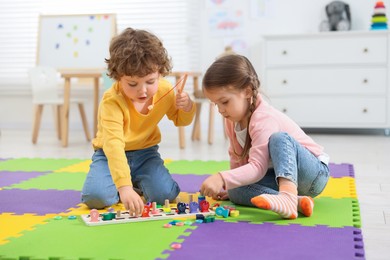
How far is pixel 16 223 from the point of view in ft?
5.04

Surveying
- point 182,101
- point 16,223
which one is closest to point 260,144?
point 182,101

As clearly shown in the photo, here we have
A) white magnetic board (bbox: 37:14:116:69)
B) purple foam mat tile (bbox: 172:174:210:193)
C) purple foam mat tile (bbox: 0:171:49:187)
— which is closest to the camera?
purple foam mat tile (bbox: 172:174:210:193)

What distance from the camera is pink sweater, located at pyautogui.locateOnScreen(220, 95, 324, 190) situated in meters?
1.52

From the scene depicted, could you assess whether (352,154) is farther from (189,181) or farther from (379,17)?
(379,17)

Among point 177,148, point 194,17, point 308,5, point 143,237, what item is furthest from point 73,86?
point 143,237

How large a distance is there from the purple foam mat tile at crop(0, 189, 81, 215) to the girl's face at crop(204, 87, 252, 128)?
0.58 metres

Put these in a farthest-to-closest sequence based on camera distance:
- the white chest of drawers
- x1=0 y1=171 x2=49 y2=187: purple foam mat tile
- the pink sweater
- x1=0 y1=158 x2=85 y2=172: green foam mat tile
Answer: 1. the white chest of drawers
2. x1=0 y1=158 x2=85 y2=172: green foam mat tile
3. x1=0 y1=171 x2=49 y2=187: purple foam mat tile
4. the pink sweater

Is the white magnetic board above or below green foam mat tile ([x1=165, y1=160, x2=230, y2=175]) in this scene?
above

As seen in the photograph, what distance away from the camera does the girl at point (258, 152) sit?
1.51m

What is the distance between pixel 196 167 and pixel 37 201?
97 centimetres

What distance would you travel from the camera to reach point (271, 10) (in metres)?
4.56

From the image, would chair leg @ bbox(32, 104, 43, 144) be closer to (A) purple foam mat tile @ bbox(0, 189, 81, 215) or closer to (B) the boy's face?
(A) purple foam mat tile @ bbox(0, 189, 81, 215)

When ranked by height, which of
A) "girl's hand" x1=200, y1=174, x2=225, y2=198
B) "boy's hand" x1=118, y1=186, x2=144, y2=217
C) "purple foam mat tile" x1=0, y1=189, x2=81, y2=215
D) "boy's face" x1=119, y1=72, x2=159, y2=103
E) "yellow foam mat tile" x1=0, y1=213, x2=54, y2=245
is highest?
"boy's face" x1=119, y1=72, x2=159, y2=103

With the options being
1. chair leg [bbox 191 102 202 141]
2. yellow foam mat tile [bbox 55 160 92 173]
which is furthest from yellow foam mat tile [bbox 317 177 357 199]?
chair leg [bbox 191 102 202 141]
